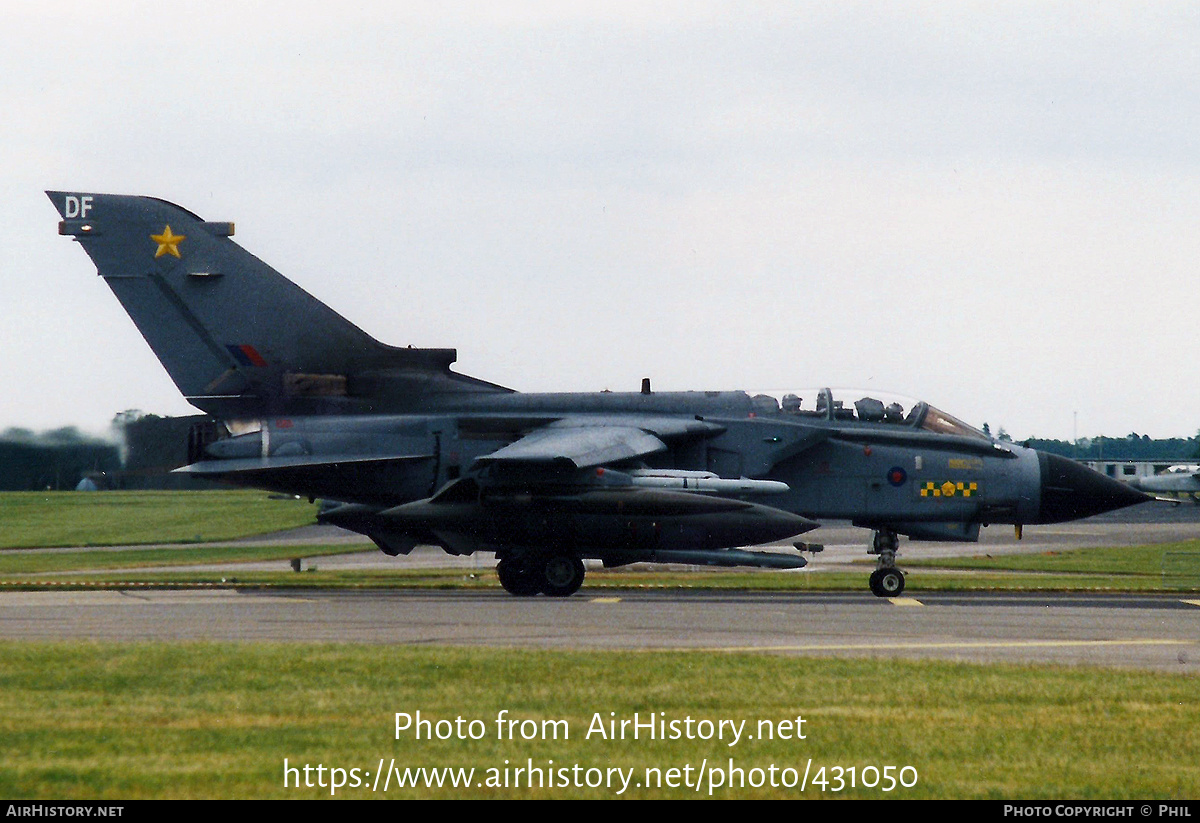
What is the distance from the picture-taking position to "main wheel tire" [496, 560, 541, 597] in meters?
22.0

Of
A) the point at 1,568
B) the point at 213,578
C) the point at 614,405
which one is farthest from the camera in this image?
the point at 1,568

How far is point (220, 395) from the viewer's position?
23344 mm

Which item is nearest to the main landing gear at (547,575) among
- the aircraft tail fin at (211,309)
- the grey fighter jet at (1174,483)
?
the aircraft tail fin at (211,309)

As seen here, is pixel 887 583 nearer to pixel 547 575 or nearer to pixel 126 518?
pixel 547 575

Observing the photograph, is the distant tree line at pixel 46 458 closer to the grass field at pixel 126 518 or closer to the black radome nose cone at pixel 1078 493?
the grass field at pixel 126 518

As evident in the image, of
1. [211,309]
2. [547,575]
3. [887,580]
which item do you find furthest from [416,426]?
[887,580]

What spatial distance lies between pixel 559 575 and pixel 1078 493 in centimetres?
844

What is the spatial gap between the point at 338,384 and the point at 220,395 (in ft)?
6.15

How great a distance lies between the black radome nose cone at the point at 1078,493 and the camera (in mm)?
23219

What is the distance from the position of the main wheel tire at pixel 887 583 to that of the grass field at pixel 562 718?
9.58 m

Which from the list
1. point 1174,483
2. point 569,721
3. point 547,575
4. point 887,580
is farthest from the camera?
point 1174,483

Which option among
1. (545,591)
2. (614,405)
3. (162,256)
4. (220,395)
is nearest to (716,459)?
(614,405)

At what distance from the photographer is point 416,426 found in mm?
23125
